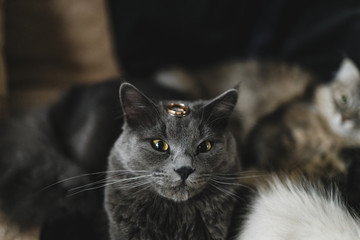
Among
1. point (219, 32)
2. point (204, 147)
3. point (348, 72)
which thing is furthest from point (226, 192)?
point (219, 32)

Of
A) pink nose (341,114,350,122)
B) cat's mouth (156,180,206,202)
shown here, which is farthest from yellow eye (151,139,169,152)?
pink nose (341,114,350,122)

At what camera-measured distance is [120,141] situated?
1043mm

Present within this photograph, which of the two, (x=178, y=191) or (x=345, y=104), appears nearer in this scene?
(x=178, y=191)

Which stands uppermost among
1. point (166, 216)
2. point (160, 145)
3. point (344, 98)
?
point (160, 145)

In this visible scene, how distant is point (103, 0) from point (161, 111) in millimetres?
1154

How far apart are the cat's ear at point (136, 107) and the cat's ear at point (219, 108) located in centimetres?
15

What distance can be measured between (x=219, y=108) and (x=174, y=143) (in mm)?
178

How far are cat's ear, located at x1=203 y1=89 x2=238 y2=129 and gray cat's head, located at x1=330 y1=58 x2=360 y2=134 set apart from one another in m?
0.78

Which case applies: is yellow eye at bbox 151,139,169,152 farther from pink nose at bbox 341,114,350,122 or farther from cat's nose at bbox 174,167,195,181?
pink nose at bbox 341,114,350,122

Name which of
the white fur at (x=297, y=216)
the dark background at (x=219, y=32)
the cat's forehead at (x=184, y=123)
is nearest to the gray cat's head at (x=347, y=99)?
the dark background at (x=219, y=32)

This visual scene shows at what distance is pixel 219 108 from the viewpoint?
100 centimetres

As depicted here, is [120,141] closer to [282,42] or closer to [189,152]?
[189,152]

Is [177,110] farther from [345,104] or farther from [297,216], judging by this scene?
[345,104]

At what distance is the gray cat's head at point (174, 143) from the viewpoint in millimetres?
913
